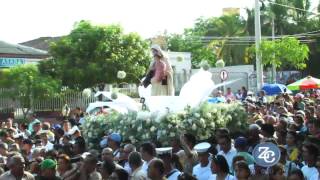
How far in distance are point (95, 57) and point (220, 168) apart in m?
23.6

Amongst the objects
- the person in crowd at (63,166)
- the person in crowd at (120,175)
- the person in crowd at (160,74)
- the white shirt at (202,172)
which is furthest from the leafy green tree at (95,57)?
the person in crowd at (120,175)

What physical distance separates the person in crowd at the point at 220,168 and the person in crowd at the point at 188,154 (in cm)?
88

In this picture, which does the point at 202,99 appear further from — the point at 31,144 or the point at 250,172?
the point at 250,172

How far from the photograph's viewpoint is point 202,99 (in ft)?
36.0

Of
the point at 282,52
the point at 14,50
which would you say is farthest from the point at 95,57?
the point at 282,52

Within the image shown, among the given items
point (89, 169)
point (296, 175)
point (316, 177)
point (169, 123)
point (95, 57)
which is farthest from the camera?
point (95, 57)

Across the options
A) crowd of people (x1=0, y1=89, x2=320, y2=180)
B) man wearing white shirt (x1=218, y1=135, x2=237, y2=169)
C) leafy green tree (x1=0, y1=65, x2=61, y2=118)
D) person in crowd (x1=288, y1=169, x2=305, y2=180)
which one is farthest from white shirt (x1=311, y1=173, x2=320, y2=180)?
leafy green tree (x1=0, y1=65, x2=61, y2=118)

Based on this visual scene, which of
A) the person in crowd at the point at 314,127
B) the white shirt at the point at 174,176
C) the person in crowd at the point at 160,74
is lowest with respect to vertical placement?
the white shirt at the point at 174,176

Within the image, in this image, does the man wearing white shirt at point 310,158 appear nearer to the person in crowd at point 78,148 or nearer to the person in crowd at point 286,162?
the person in crowd at point 286,162

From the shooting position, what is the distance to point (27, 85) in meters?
27.9

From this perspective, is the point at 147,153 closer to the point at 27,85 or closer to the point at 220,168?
the point at 220,168

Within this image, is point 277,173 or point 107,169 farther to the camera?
point 107,169

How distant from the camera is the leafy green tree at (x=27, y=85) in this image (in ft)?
91.1

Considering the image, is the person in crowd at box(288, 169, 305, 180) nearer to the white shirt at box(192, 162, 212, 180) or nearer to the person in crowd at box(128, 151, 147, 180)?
the white shirt at box(192, 162, 212, 180)
